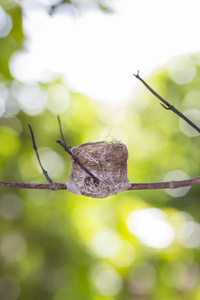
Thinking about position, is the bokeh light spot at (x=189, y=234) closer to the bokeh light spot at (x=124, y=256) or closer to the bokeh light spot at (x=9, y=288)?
the bokeh light spot at (x=124, y=256)

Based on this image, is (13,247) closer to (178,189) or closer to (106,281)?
(106,281)

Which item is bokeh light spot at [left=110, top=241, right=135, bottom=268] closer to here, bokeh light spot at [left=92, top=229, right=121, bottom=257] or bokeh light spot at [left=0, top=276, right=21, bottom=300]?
bokeh light spot at [left=92, top=229, right=121, bottom=257]

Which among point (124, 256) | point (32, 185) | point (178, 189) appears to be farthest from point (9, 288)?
point (32, 185)

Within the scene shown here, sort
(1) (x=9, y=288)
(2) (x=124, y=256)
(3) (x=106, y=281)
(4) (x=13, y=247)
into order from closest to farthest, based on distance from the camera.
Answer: (2) (x=124, y=256) → (1) (x=9, y=288) → (4) (x=13, y=247) → (3) (x=106, y=281)

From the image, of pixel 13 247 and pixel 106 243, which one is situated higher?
pixel 106 243

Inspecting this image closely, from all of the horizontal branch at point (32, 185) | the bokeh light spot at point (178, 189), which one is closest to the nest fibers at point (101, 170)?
the horizontal branch at point (32, 185)

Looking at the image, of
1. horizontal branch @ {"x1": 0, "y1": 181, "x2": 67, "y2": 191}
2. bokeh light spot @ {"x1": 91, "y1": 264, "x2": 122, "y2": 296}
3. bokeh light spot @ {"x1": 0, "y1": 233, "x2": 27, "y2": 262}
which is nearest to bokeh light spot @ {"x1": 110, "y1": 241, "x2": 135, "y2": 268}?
bokeh light spot @ {"x1": 91, "y1": 264, "x2": 122, "y2": 296}

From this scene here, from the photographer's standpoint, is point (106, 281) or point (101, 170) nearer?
point (101, 170)

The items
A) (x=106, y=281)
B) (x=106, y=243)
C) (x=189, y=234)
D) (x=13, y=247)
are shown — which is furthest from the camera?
(x=189, y=234)

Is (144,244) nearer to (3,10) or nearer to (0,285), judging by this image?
(0,285)
